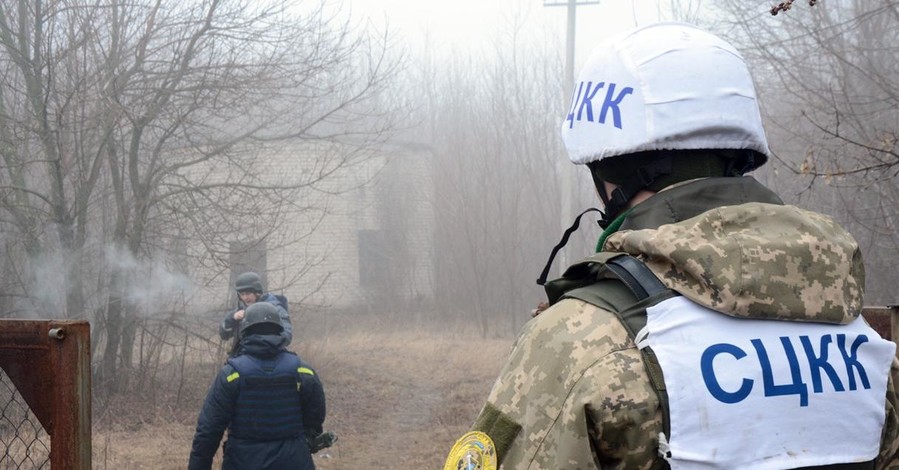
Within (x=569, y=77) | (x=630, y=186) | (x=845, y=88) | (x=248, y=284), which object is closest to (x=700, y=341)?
(x=630, y=186)

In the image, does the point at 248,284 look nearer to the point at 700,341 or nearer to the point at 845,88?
the point at 845,88

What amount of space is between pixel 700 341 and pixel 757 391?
13 centimetres

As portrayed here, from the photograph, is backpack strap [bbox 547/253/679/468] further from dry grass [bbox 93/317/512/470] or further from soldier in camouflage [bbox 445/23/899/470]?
dry grass [bbox 93/317/512/470]

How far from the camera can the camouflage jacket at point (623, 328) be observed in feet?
4.69

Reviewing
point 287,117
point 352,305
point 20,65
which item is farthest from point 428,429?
point 352,305

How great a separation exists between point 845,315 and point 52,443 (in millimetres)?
2092

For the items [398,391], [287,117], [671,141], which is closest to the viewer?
[671,141]

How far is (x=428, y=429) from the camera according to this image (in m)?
10.1

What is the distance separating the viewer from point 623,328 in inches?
59.3

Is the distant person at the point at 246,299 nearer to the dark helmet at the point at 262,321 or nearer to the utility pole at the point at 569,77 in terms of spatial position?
the dark helmet at the point at 262,321

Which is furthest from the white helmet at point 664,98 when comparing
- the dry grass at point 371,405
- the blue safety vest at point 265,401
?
the dry grass at point 371,405

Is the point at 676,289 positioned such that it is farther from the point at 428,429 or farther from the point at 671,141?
the point at 428,429

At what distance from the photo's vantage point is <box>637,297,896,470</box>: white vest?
1.45 metres

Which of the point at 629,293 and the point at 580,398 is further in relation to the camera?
the point at 629,293
